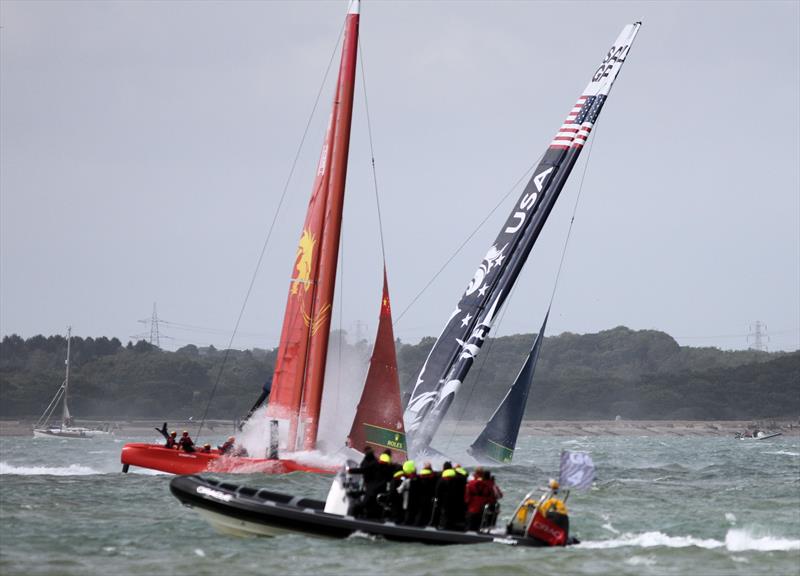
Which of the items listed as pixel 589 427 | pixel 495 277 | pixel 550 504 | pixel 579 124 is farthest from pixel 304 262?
pixel 589 427

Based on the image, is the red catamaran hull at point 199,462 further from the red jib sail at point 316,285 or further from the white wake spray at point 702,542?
the white wake spray at point 702,542

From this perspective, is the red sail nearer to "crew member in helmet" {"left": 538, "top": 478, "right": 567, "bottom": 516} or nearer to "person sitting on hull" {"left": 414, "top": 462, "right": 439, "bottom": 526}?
"person sitting on hull" {"left": 414, "top": 462, "right": 439, "bottom": 526}

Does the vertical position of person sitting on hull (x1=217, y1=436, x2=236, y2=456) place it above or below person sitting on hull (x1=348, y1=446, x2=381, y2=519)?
above

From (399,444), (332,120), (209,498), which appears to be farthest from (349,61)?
(209,498)

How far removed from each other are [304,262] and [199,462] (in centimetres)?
638

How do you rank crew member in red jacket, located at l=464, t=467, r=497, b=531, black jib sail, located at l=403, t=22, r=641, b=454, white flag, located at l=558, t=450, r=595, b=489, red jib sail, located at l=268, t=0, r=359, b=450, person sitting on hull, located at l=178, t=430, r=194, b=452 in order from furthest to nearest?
black jib sail, located at l=403, t=22, r=641, b=454, red jib sail, located at l=268, t=0, r=359, b=450, person sitting on hull, located at l=178, t=430, r=194, b=452, crew member in red jacket, located at l=464, t=467, r=497, b=531, white flag, located at l=558, t=450, r=595, b=489

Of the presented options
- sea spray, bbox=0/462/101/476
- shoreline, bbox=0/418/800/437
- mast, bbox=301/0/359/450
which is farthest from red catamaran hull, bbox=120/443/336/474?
shoreline, bbox=0/418/800/437

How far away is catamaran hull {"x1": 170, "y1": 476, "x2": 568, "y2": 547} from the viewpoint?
2158 centimetres

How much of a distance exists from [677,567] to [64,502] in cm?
1468

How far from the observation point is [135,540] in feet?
75.2

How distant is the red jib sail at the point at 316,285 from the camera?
122ft

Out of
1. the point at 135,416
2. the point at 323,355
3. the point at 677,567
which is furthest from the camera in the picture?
the point at 135,416

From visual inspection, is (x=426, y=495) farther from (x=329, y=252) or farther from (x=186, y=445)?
(x=329, y=252)

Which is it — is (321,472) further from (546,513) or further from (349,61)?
(546,513)
